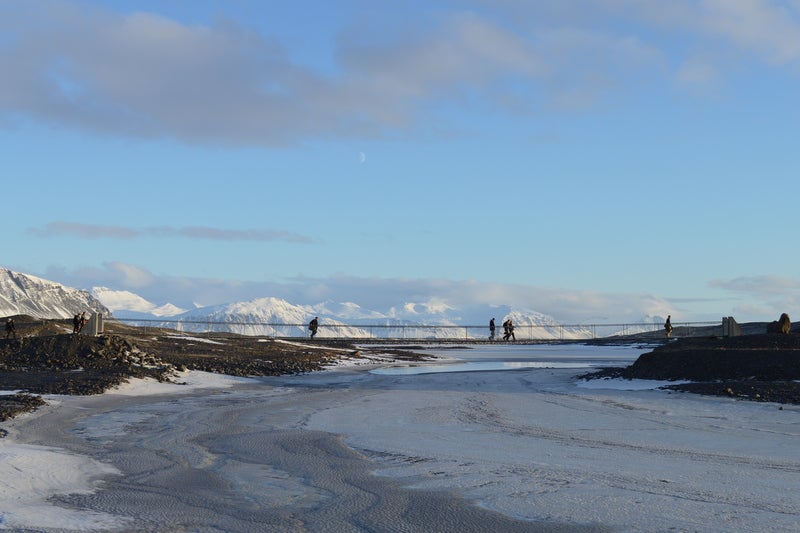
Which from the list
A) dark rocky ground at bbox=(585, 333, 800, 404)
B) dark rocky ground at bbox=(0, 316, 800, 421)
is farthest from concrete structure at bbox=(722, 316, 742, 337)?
dark rocky ground at bbox=(585, 333, 800, 404)

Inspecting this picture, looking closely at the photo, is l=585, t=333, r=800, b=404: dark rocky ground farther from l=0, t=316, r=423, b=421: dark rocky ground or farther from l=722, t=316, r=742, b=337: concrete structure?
l=0, t=316, r=423, b=421: dark rocky ground

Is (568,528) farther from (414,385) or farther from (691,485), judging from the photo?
(414,385)

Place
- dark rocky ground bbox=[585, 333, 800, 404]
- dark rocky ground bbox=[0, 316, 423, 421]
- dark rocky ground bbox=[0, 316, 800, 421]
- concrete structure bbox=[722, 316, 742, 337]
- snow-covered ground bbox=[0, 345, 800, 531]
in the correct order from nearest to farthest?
snow-covered ground bbox=[0, 345, 800, 531], dark rocky ground bbox=[585, 333, 800, 404], dark rocky ground bbox=[0, 316, 800, 421], dark rocky ground bbox=[0, 316, 423, 421], concrete structure bbox=[722, 316, 742, 337]

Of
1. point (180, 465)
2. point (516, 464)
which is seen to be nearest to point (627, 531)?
point (516, 464)

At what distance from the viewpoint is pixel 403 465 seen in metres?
11.7

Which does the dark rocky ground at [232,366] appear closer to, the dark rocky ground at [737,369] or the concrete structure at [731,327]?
the dark rocky ground at [737,369]

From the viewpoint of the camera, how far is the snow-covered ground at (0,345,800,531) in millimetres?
8539

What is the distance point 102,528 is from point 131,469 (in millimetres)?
3613

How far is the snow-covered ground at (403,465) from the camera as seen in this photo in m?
8.54

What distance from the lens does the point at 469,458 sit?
12227 mm

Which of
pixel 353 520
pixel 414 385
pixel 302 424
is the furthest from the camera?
pixel 414 385

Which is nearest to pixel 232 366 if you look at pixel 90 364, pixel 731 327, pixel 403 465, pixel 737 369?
pixel 90 364

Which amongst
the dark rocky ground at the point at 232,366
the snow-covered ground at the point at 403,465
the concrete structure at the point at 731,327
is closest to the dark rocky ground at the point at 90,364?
the dark rocky ground at the point at 232,366

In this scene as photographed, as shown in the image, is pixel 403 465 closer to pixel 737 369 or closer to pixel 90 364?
pixel 737 369
